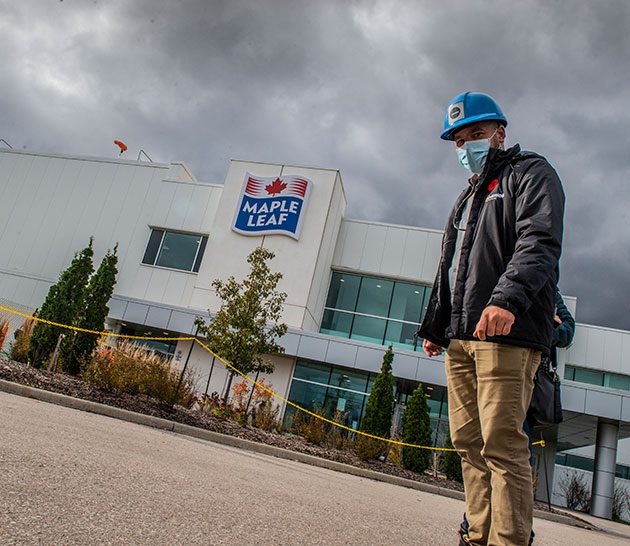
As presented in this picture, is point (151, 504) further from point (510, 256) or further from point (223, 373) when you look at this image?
point (223, 373)

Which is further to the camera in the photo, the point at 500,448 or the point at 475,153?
the point at 475,153

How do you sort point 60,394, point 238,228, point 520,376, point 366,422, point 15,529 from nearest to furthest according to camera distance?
1. point 15,529
2. point 520,376
3. point 60,394
4. point 366,422
5. point 238,228

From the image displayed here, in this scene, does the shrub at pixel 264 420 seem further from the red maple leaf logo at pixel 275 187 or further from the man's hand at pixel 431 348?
the red maple leaf logo at pixel 275 187

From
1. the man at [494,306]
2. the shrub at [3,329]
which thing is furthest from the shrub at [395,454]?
the man at [494,306]

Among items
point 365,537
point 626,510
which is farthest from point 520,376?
point 626,510

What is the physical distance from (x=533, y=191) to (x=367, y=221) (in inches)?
787

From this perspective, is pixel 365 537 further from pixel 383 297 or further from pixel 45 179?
pixel 45 179

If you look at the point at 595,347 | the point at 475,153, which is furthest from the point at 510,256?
the point at 595,347

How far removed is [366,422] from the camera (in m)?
14.4

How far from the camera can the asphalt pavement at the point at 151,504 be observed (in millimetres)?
1637

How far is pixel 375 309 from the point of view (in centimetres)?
2116

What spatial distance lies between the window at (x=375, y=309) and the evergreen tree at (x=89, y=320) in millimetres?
9994

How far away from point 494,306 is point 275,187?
19848 millimetres

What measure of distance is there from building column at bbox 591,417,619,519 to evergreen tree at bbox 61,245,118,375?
16.9 metres
